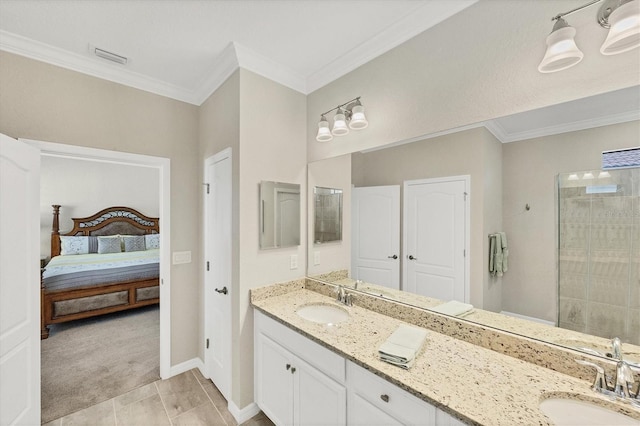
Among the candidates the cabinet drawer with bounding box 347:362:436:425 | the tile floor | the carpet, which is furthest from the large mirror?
the carpet

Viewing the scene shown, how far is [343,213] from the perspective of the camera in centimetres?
213

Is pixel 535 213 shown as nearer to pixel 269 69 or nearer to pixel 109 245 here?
pixel 269 69

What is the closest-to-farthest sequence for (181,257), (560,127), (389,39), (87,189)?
(560,127) < (389,39) < (181,257) < (87,189)

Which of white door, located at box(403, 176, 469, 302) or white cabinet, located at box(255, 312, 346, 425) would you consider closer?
white cabinet, located at box(255, 312, 346, 425)

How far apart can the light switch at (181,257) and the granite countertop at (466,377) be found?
5.03ft

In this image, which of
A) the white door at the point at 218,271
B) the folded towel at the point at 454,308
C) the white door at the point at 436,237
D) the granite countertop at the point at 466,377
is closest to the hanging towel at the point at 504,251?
the white door at the point at 436,237

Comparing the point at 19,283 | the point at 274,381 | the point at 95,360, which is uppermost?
the point at 19,283

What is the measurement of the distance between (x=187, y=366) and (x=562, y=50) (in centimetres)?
350

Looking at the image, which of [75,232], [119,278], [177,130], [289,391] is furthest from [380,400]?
[75,232]

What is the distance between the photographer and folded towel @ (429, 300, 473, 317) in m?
1.42

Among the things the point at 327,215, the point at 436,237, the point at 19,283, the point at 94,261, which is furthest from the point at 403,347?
the point at 94,261

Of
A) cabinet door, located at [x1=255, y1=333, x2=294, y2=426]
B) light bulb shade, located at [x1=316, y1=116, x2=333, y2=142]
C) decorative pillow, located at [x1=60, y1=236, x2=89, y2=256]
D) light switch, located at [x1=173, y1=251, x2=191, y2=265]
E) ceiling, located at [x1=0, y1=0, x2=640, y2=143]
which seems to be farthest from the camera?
decorative pillow, located at [x1=60, y1=236, x2=89, y2=256]

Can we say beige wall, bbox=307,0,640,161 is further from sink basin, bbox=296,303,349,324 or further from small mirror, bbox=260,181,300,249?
sink basin, bbox=296,303,349,324

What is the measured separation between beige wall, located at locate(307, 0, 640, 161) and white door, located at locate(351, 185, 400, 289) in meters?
0.36
